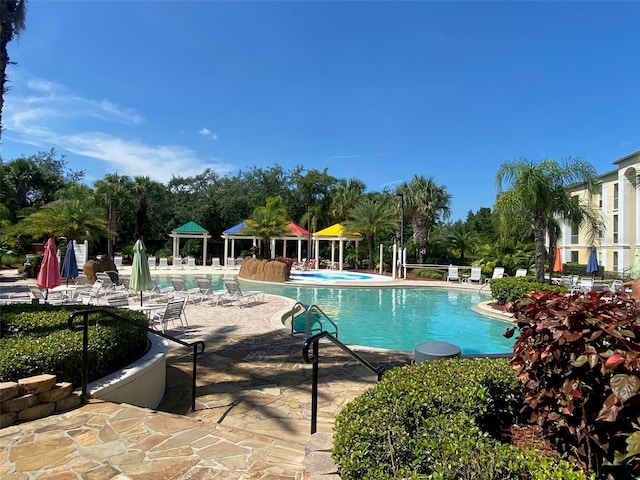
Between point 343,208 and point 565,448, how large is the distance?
3553cm

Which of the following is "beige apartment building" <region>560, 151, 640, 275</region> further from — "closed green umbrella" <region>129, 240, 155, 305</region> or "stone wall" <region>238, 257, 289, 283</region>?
"closed green umbrella" <region>129, 240, 155, 305</region>

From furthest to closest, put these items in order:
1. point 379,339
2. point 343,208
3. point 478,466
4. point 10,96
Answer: point 343,208, point 379,339, point 10,96, point 478,466

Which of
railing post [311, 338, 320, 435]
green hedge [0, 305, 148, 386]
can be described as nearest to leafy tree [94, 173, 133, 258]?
green hedge [0, 305, 148, 386]

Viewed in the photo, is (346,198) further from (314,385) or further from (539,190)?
(314,385)

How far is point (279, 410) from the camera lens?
4.75 metres

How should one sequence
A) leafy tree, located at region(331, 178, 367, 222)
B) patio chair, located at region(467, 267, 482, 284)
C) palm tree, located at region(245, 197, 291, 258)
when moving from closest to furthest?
1. patio chair, located at region(467, 267, 482, 284)
2. palm tree, located at region(245, 197, 291, 258)
3. leafy tree, located at region(331, 178, 367, 222)

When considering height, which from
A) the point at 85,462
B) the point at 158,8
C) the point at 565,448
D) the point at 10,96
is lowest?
the point at 85,462

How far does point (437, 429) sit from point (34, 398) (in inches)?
144

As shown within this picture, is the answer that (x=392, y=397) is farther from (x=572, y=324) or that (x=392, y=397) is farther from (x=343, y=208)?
(x=343, y=208)

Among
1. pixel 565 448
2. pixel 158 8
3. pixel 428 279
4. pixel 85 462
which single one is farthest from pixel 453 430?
pixel 428 279

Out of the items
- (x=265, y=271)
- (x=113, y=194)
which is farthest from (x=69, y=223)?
(x=113, y=194)

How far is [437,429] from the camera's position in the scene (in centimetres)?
250

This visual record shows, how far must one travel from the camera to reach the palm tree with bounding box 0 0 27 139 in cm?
684

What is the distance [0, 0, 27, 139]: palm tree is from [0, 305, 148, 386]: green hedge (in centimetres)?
410
